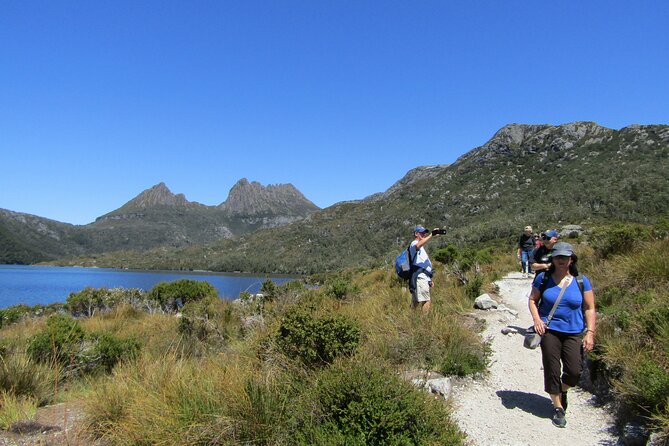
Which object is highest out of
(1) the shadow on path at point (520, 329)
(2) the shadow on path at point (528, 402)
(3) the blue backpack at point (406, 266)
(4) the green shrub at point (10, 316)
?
(3) the blue backpack at point (406, 266)

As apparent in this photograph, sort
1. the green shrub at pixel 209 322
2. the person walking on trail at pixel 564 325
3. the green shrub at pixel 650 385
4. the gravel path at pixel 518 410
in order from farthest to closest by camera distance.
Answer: the green shrub at pixel 209 322 < the person walking on trail at pixel 564 325 < the gravel path at pixel 518 410 < the green shrub at pixel 650 385

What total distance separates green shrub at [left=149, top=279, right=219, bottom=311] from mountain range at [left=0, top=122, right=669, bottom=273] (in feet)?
124

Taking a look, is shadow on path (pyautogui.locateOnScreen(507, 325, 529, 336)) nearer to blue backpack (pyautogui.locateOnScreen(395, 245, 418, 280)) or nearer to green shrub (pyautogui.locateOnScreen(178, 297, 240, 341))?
blue backpack (pyautogui.locateOnScreen(395, 245, 418, 280))

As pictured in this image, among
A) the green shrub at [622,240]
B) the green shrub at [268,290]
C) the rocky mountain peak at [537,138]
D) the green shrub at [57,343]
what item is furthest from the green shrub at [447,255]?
the rocky mountain peak at [537,138]

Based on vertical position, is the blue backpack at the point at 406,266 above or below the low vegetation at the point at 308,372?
above

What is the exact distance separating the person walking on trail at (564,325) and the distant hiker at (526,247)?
8.50 meters

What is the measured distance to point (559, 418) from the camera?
4176mm

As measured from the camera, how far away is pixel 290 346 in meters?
4.79

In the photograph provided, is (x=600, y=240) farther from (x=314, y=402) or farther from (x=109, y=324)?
(x=109, y=324)

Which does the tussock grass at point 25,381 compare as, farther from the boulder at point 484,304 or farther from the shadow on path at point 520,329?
the boulder at point 484,304

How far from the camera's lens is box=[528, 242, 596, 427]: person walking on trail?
14.1 ft

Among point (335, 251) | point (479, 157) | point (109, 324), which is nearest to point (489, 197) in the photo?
point (479, 157)

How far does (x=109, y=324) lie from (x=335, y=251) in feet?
396

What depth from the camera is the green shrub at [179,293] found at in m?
17.1
